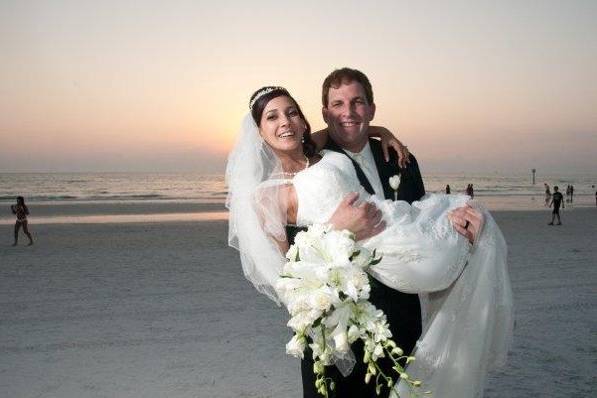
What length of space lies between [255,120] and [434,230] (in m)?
1.23

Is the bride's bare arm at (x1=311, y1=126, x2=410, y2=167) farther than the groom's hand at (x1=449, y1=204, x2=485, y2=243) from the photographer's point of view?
Yes

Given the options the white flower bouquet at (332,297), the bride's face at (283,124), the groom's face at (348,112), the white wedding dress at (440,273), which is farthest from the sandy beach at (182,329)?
the white flower bouquet at (332,297)

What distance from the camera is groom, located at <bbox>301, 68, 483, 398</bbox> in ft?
11.5

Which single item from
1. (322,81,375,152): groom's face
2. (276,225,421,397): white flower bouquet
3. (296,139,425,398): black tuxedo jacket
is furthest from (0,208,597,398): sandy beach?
(276,225,421,397): white flower bouquet

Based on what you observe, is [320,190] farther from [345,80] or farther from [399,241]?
[345,80]

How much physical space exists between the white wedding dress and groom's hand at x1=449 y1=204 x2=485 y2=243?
0.05 m

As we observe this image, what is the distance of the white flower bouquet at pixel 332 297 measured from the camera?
2.59 m

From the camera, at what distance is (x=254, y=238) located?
342 cm

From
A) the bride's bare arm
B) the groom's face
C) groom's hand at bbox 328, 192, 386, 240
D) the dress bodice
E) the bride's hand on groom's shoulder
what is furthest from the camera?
the bride's hand on groom's shoulder

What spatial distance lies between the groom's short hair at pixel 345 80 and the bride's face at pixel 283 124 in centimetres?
40

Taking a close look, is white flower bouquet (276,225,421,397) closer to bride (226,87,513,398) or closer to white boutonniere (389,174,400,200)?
bride (226,87,513,398)

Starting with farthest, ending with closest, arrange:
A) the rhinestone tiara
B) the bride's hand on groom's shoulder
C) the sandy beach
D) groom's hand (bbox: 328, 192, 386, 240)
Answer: the sandy beach → the bride's hand on groom's shoulder → the rhinestone tiara → groom's hand (bbox: 328, 192, 386, 240)

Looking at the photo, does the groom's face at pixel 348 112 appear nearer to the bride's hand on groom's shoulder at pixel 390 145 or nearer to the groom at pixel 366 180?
the groom at pixel 366 180

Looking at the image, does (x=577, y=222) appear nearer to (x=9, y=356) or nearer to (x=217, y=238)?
(x=217, y=238)
